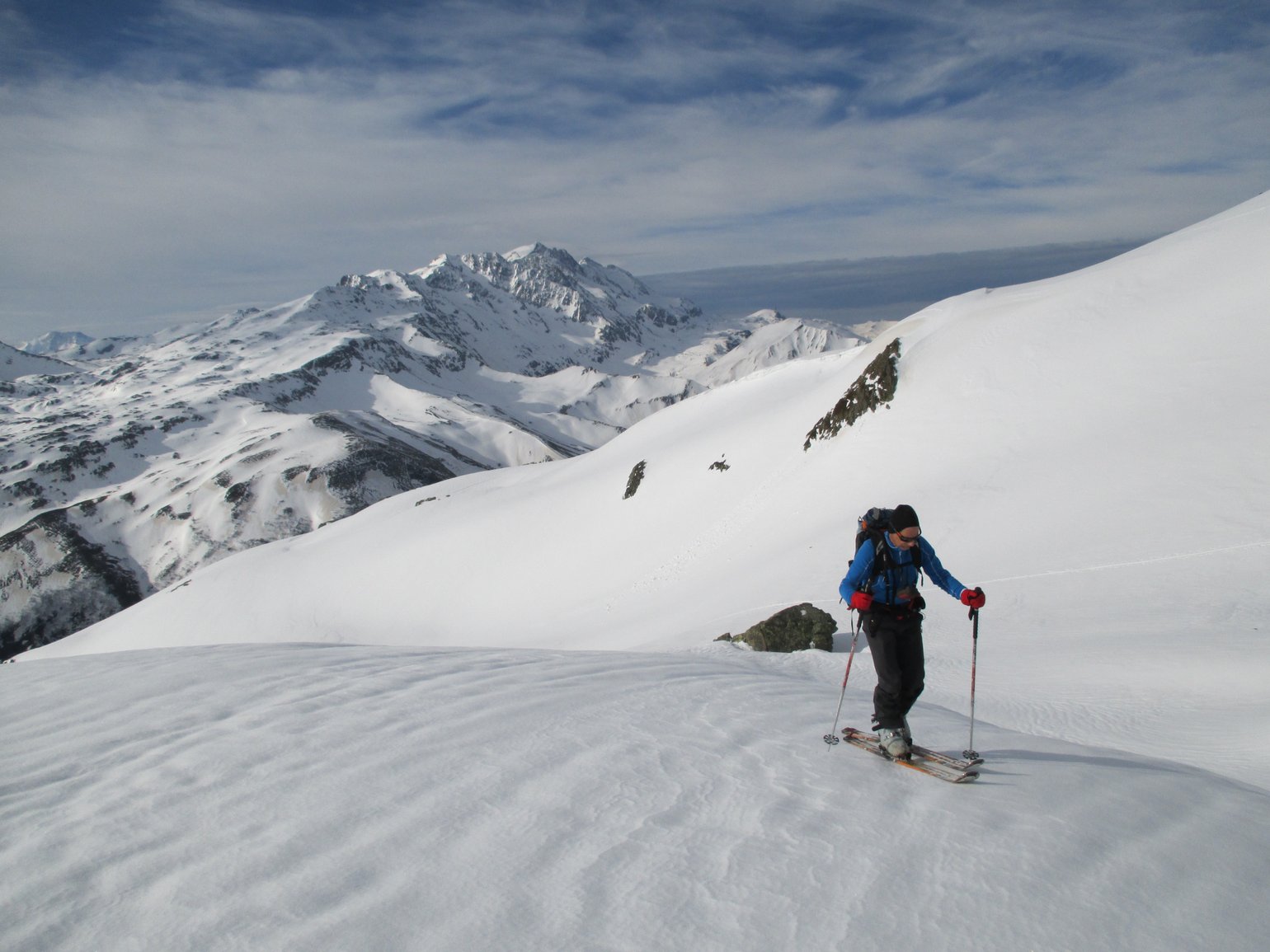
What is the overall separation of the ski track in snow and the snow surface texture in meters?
0.03

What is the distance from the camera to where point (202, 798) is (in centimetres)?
541

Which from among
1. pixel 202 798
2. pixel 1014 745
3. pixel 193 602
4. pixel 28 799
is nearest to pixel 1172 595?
pixel 1014 745

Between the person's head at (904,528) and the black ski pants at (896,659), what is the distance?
0.65 meters

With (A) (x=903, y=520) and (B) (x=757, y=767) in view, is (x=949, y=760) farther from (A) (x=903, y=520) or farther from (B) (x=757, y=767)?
(A) (x=903, y=520)

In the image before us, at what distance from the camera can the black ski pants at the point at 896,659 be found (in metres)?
6.46

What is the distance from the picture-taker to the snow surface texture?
414 cm

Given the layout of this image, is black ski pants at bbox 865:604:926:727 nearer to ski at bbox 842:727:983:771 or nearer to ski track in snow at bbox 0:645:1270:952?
ski at bbox 842:727:983:771

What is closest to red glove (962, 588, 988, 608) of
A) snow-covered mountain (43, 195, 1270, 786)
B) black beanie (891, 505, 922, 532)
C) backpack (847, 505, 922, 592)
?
backpack (847, 505, 922, 592)

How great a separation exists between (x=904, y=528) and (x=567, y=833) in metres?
3.80

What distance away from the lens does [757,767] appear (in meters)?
6.22

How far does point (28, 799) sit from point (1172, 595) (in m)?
17.2

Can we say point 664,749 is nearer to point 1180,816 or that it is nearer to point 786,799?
point 786,799

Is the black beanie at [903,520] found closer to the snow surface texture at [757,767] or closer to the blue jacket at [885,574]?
the blue jacket at [885,574]

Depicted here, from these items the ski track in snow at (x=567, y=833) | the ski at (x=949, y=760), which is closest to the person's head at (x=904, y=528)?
the ski at (x=949, y=760)
